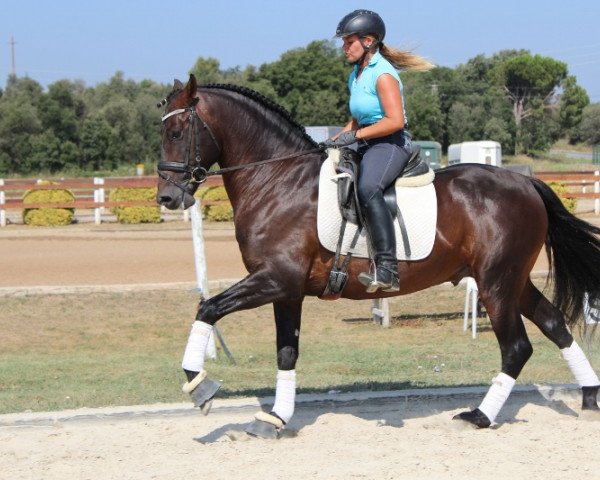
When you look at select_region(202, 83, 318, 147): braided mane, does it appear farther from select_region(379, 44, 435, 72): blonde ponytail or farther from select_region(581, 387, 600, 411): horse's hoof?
select_region(581, 387, 600, 411): horse's hoof

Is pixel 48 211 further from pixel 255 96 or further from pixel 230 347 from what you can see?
pixel 255 96

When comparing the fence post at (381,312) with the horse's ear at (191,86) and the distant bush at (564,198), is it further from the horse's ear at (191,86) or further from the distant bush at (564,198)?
the distant bush at (564,198)

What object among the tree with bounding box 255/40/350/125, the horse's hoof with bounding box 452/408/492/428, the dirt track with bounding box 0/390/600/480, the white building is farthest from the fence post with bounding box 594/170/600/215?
the tree with bounding box 255/40/350/125

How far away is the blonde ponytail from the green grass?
2765 mm

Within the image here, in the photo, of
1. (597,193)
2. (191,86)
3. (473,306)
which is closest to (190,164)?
(191,86)

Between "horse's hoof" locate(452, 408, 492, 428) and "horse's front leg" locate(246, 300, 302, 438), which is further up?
"horse's front leg" locate(246, 300, 302, 438)

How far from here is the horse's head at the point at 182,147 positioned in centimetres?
619

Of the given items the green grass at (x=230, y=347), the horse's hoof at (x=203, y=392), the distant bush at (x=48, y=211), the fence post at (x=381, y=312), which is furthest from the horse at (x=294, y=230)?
the distant bush at (x=48, y=211)

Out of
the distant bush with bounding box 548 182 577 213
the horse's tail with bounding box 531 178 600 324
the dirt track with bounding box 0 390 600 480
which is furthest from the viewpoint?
the distant bush with bounding box 548 182 577 213

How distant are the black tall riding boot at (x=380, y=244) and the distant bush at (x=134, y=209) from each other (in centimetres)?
2239

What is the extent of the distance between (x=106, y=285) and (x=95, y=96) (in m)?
57.9

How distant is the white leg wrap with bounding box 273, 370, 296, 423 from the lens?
654cm

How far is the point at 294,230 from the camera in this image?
6.29 metres

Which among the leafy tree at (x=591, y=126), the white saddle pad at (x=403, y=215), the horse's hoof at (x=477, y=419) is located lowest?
the horse's hoof at (x=477, y=419)
